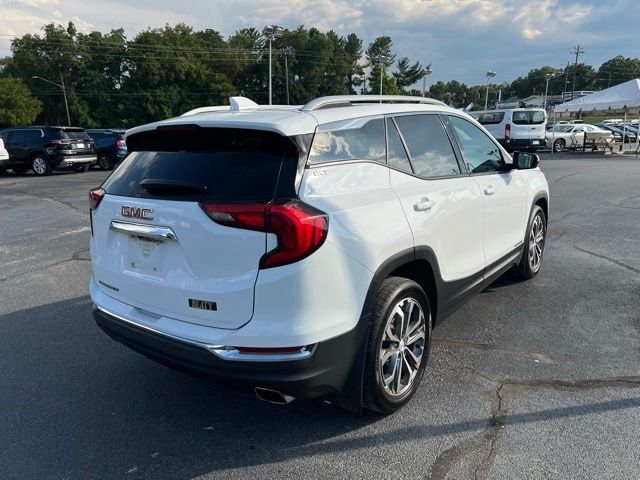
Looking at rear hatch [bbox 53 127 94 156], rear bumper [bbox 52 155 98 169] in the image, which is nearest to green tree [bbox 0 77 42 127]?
rear hatch [bbox 53 127 94 156]

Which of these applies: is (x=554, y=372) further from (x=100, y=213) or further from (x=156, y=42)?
(x=156, y=42)

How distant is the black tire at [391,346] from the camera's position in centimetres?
280

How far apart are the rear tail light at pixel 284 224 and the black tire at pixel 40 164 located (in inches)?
747

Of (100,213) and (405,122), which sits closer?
(100,213)

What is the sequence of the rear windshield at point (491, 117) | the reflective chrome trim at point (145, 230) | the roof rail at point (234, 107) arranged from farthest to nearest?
the rear windshield at point (491, 117)
the roof rail at point (234, 107)
the reflective chrome trim at point (145, 230)

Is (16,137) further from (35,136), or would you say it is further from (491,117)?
(491,117)

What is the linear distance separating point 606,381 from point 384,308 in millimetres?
1831

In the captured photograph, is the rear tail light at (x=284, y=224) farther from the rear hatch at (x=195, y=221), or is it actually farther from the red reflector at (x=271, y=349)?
the red reflector at (x=271, y=349)

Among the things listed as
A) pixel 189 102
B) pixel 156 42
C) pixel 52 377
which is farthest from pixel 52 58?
pixel 52 377

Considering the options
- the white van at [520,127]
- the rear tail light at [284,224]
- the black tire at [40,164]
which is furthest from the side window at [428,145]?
the white van at [520,127]

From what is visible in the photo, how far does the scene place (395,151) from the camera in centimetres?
324

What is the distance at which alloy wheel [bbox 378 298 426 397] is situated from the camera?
118 inches

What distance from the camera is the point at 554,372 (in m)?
3.60

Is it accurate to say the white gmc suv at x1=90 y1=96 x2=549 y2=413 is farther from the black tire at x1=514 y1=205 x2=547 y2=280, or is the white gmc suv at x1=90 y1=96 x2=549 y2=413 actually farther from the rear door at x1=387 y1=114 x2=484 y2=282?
the black tire at x1=514 y1=205 x2=547 y2=280
